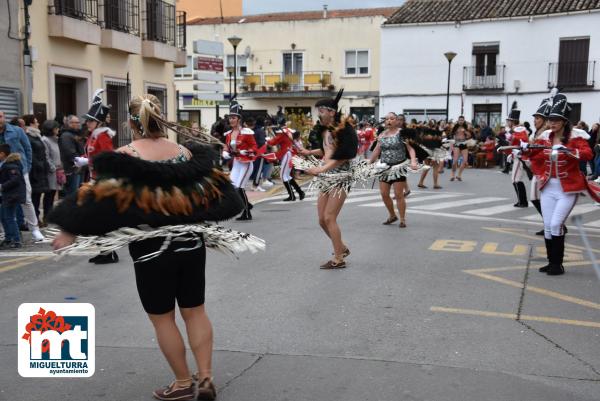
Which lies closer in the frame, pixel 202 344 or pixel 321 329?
pixel 202 344

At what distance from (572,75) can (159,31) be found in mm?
21711

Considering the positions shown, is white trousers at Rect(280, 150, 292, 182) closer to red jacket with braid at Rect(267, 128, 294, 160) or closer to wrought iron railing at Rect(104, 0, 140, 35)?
red jacket with braid at Rect(267, 128, 294, 160)

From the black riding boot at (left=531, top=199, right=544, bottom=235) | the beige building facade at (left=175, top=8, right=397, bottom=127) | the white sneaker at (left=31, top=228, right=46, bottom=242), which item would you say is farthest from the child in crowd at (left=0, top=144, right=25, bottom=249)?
the beige building facade at (left=175, top=8, right=397, bottom=127)

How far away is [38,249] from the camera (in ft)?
31.9

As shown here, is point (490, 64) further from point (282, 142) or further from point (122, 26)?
point (282, 142)

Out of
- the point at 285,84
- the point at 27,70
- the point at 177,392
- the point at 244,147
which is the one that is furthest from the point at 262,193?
the point at 285,84

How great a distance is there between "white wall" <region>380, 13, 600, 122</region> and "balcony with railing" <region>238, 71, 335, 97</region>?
5.15m

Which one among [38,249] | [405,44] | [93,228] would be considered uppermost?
[405,44]

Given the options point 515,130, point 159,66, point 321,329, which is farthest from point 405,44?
point 321,329

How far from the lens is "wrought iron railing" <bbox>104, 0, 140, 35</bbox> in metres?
19.4

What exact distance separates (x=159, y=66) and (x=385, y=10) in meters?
25.1

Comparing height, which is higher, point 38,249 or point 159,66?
point 159,66

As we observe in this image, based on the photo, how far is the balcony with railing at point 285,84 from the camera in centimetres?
4300

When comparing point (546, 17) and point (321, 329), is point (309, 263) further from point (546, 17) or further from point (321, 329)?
point (546, 17)
